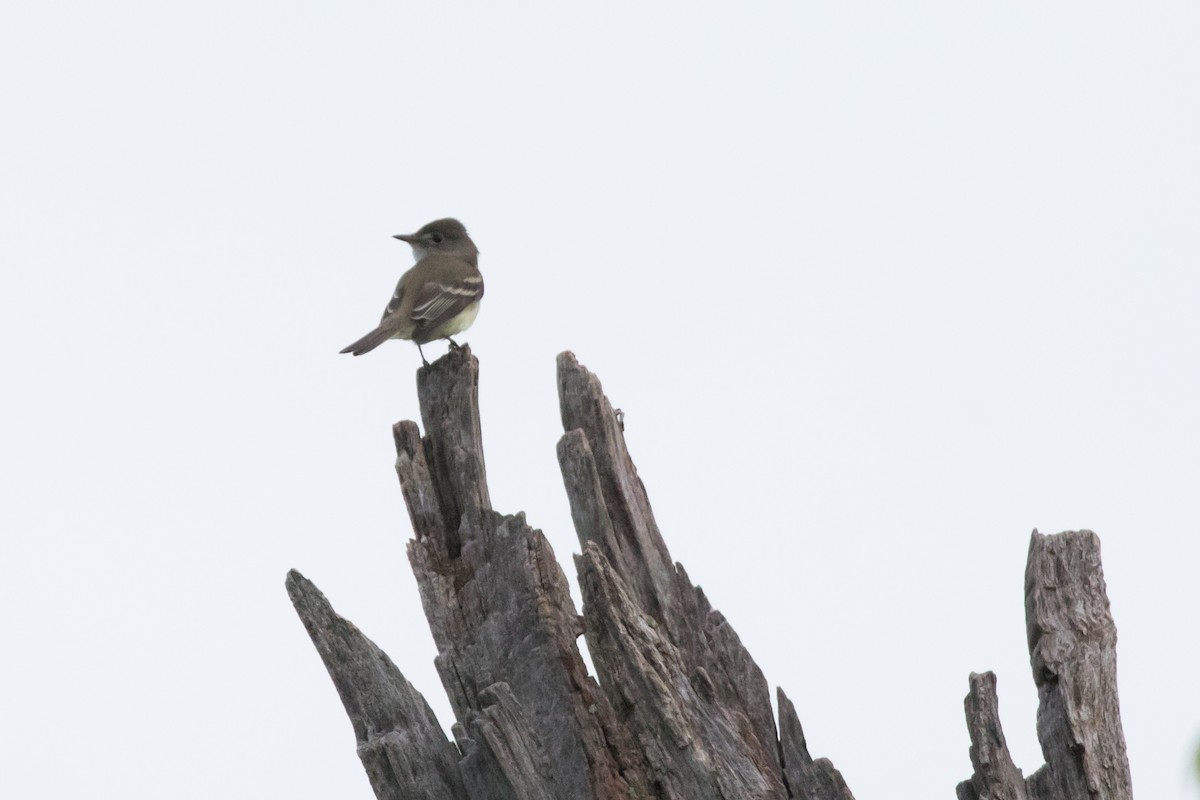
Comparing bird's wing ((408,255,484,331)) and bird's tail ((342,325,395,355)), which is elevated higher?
bird's wing ((408,255,484,331))

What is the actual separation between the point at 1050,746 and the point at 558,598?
122 inches

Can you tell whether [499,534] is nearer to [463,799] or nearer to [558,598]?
[558,598]

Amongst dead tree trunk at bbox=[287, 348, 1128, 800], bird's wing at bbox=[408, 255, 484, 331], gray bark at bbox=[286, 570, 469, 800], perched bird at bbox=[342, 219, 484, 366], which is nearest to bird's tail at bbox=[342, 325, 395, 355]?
perched bird at bbox=[342, 219, 484, 366]

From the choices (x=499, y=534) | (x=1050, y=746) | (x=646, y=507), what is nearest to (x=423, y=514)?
(x=499, y=534)

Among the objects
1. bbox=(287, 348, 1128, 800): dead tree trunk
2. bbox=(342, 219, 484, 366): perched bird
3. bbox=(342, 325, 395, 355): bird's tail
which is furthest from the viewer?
bbox=(342, 219, 484, 366): perched bird

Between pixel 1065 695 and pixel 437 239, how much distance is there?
9.81 m

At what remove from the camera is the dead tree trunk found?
29.2 ft

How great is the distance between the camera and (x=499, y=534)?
9750 mm

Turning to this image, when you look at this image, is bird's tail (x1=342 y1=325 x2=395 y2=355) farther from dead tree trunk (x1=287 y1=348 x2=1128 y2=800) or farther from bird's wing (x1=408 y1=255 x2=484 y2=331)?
dead tree trunk (x1=287 y1=348 x2=1128 y2=800)

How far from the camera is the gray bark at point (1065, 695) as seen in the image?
8531 mm

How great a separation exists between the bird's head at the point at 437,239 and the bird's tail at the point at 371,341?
333 cm

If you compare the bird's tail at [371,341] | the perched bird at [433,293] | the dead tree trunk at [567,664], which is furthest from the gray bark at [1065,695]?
the bird's tail at [371,341]

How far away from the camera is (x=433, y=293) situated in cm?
1416

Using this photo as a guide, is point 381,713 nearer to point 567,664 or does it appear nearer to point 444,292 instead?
point 567,664
